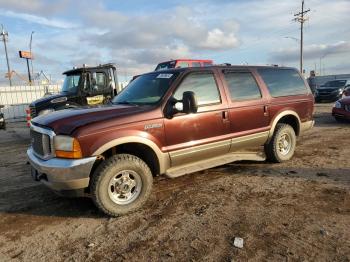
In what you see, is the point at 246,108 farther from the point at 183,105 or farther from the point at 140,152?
the point at 140,152

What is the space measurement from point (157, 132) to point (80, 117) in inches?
41.3

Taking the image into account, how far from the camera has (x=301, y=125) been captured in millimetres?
7406

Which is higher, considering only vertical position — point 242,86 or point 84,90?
→ point 84,90

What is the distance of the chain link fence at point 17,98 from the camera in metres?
24.1

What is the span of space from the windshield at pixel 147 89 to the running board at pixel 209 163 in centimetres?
105

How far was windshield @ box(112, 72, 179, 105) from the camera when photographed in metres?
5.40

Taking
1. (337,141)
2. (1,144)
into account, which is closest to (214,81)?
(337,141)

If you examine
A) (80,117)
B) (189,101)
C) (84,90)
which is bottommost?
(80,117)

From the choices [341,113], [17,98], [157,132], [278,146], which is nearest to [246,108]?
[278,146]

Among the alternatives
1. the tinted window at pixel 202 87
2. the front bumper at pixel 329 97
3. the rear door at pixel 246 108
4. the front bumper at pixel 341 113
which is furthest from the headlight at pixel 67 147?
the front bumper at pixel 329 97

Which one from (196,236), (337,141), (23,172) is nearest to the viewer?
(196,236)

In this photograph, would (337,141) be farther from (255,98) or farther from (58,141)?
(58,141)

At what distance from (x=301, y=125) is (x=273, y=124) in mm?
1030

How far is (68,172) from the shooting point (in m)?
4.35
